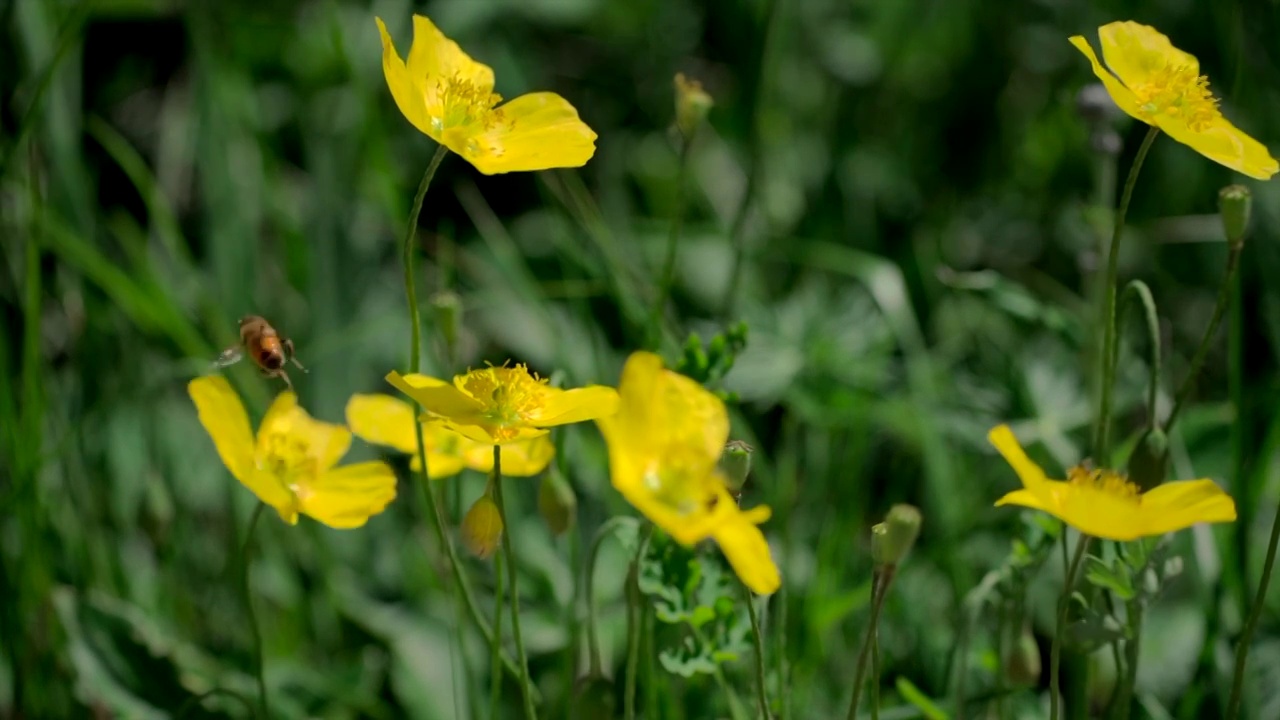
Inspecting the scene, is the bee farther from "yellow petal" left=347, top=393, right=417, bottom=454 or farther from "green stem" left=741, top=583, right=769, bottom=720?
"green stem" left=741, top=583, right=769, bottom=720

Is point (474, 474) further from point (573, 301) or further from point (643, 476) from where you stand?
point (643, 476)

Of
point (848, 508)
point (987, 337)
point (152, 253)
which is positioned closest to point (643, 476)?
point (848, 508)

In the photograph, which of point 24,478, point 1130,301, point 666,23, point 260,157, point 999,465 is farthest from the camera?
point 666,23

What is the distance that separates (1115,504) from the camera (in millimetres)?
1158

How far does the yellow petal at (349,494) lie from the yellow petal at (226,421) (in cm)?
7

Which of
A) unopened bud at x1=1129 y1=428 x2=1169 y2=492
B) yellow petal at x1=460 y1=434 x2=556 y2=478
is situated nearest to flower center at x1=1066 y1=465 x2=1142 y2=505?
unopened bud at x1=1129 y1=428 x2=1169 y2=492

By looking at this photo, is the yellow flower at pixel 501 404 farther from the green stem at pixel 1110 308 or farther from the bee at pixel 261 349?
the green stem at pixel 1110 308

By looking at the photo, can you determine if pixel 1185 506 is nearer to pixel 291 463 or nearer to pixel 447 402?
pixel 447 402

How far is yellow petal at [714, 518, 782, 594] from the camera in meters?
1.00

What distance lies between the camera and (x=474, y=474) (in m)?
2.34

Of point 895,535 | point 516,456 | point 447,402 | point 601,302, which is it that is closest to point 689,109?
point 516,456

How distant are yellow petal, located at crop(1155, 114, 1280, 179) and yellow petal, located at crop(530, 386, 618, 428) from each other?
0.59 metres

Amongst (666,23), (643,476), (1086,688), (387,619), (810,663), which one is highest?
(643,476)

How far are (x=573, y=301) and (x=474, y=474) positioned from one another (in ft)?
1.10
